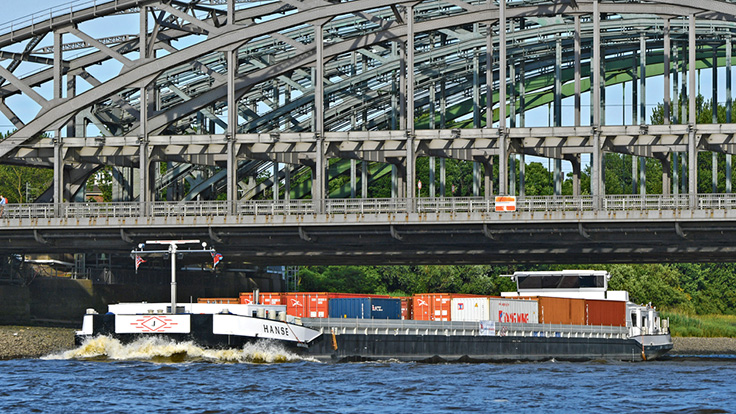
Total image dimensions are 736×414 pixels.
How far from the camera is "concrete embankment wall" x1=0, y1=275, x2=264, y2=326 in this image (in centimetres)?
8456

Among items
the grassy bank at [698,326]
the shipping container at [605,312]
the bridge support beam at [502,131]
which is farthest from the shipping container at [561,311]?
the grassy bank at [698,326]

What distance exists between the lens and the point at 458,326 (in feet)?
211

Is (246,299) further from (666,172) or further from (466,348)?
(666,172)

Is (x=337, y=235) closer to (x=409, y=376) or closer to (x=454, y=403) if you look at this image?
(x=409, y=376)

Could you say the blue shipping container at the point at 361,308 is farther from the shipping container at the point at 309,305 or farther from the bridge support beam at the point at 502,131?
the bridge support beam at the point at 502,131

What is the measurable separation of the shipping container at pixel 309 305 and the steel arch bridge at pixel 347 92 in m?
11.0

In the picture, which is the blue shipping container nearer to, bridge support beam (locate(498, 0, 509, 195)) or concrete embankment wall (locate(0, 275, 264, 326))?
bridge support beam (locate(498, 0, 509, 195))

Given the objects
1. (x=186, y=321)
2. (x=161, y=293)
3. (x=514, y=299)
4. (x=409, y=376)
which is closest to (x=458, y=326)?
(x=514, y=299)

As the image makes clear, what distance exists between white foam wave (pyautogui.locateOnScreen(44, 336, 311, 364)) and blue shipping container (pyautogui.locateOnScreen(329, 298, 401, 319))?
18.6ft

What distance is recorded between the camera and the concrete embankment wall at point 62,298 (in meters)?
84.6

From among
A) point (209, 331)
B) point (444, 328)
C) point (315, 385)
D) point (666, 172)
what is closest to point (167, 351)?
point (209, 331)

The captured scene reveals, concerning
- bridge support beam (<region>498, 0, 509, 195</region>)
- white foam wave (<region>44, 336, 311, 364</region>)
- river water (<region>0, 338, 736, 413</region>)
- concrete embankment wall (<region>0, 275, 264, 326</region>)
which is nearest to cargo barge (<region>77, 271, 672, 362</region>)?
white foam wave (<region>44, 336, 311, 364</region>)

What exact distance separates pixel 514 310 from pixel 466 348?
17.7 ft

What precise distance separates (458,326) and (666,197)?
21.1 meters
